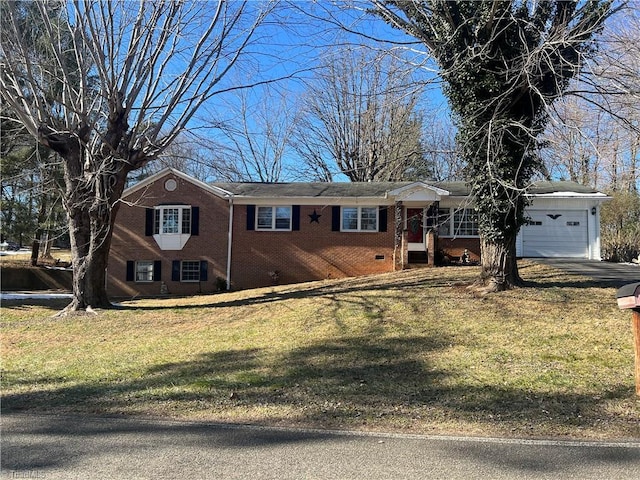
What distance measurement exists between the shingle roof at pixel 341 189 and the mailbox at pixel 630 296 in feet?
49.1

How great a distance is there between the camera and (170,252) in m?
22.6

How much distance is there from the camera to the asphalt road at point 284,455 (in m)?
4.11

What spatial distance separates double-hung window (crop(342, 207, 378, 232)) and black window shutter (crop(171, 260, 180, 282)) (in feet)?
24.8

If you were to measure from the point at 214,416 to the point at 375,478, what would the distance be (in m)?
2.42

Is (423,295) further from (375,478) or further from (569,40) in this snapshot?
(375,478)

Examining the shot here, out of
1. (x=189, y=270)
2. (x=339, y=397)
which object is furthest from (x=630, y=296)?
(x=189, y=270)

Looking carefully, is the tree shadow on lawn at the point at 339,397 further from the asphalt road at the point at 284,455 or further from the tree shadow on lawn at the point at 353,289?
the tree shadow on lawn at the point at 353,289

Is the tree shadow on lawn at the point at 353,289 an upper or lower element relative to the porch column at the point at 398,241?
lower

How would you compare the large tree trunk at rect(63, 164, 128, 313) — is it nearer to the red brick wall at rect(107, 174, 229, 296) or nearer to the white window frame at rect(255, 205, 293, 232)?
the red brick wall at rect(107, 174, 229, 296)

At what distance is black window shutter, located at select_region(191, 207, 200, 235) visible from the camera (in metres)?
22.4

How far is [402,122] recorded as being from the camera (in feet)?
97.2

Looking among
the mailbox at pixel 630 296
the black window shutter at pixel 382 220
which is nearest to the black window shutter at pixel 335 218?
the black window shutter at pixel 382 220

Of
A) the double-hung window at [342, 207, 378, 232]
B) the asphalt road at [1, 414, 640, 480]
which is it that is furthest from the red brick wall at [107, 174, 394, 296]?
the asphalt road at [1, 414, 640, 480]

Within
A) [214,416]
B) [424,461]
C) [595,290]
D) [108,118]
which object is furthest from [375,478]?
[108,118]
